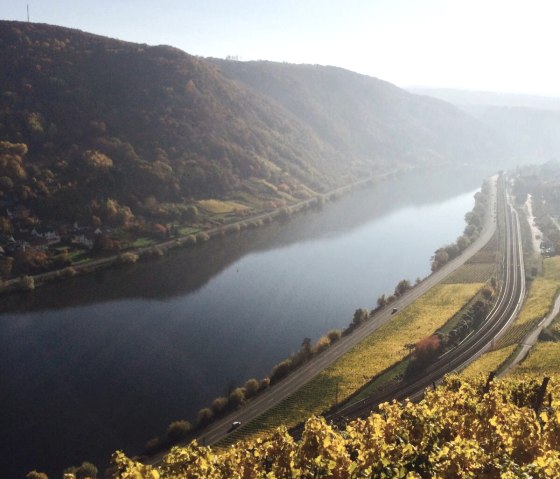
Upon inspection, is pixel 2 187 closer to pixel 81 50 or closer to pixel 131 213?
pixel 131 213

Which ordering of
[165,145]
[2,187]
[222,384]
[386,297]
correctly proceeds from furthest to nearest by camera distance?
[165,145] < [2,187] < [386,297] < [222,384]

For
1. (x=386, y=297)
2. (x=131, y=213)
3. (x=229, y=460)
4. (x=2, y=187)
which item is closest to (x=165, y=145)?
(x=131, y=213)

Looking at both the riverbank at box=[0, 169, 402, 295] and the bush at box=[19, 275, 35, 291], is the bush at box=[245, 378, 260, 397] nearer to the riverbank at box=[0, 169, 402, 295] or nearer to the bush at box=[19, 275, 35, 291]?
the bush at box=[19, 275, 35, 291]

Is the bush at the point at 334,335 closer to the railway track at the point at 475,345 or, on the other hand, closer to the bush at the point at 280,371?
the bush at the point at 280,371

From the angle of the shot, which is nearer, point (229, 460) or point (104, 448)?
point (229, 460)

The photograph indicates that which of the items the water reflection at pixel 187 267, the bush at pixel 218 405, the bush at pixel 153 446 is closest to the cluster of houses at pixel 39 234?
the water reflection at pixel 187 267

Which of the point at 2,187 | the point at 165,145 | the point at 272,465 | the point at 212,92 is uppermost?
the point at 212,92
